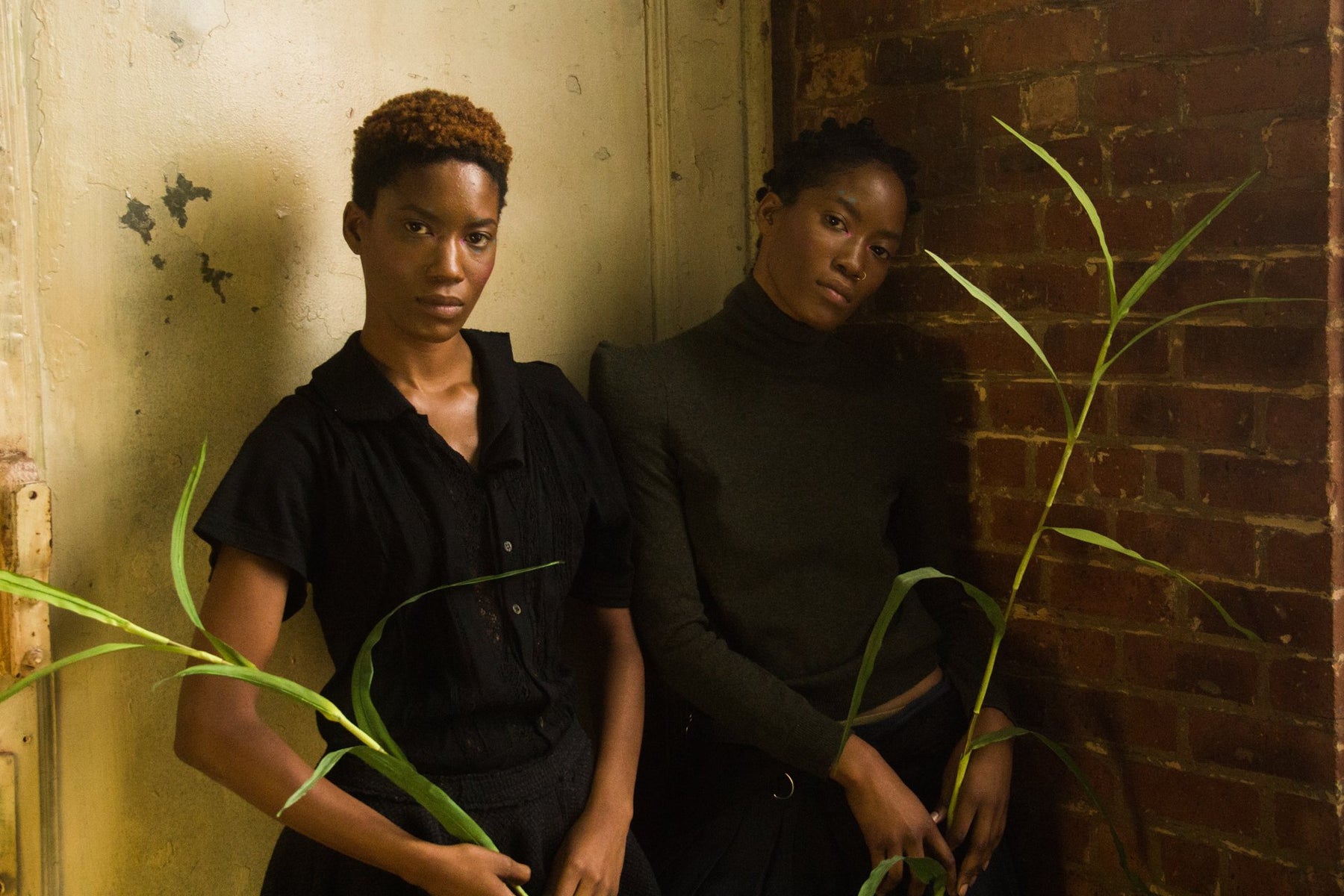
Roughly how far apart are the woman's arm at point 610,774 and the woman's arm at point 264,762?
0.54 feet

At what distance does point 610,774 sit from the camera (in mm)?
1523

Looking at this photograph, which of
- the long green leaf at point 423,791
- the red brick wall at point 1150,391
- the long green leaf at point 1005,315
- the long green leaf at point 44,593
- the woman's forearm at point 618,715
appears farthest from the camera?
the red brick wall at point 1150,391

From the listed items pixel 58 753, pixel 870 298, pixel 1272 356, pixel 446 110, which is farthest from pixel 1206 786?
pixel 58 753

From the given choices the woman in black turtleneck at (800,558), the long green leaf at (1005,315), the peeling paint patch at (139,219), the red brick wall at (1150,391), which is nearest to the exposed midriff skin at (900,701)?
the woman in black turtleneck at (800,558)

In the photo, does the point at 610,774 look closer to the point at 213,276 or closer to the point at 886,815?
the point at 886,815

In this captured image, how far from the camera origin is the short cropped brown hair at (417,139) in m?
1.36

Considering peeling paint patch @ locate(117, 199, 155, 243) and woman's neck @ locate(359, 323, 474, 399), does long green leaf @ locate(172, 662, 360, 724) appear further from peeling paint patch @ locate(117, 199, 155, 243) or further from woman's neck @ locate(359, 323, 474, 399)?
peeling paint patch @ locate(117, 199, 155, 243)

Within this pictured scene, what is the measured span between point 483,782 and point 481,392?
49cm

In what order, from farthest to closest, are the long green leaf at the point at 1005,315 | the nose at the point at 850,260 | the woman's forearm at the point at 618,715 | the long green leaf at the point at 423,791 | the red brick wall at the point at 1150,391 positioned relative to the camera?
1. the nose at the point at 850,260
2. the red brick wall at the point at 1150,391
3. the woman's forearm at the point at 618,715
4. the long green leaf at the point at 1005,315
5. the long green leaf at the point at 423,791

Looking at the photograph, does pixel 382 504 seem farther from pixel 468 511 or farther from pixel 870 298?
pixel 870 298

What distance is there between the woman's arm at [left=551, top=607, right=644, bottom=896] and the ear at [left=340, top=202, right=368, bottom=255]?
1.97ft

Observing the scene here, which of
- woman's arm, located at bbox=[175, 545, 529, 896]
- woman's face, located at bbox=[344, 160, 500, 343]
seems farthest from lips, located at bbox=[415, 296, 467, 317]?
woman's arm, located at bbox=[175, 545, 529, 896]

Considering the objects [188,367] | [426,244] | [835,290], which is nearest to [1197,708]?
[835,290]

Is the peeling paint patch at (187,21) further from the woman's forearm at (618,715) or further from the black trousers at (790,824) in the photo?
the black trousers at (790,824)
